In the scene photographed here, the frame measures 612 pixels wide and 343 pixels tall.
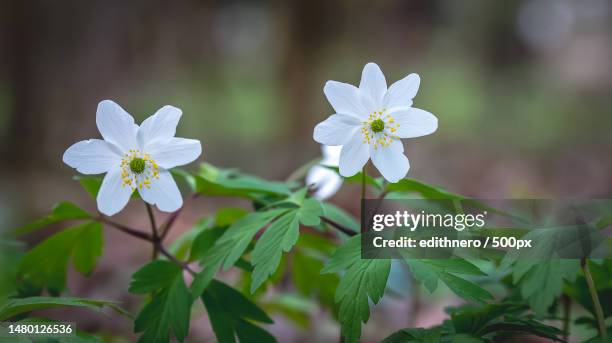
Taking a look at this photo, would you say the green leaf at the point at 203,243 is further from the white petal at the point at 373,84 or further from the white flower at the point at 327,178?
the white petal at the point at 373,84

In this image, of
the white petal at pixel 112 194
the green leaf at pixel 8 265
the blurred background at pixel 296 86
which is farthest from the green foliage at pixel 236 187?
the blurred background at pixel 296 86

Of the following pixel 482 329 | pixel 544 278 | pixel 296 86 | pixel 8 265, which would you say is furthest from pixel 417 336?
pixel 296 86

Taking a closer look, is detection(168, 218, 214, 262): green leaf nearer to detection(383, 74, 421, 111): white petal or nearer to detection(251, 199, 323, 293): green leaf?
detection(251, 199, 323, 293): green leaf

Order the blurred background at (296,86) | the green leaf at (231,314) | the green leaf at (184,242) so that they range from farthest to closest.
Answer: the blurred background at (296,86), the green leaf at (184,242), the green leaf at (231,314)

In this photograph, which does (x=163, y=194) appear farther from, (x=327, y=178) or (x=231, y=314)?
(x=327, y=178)

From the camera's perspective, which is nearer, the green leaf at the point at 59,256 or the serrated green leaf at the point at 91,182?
the serrated green leaf at the point at 91,182
